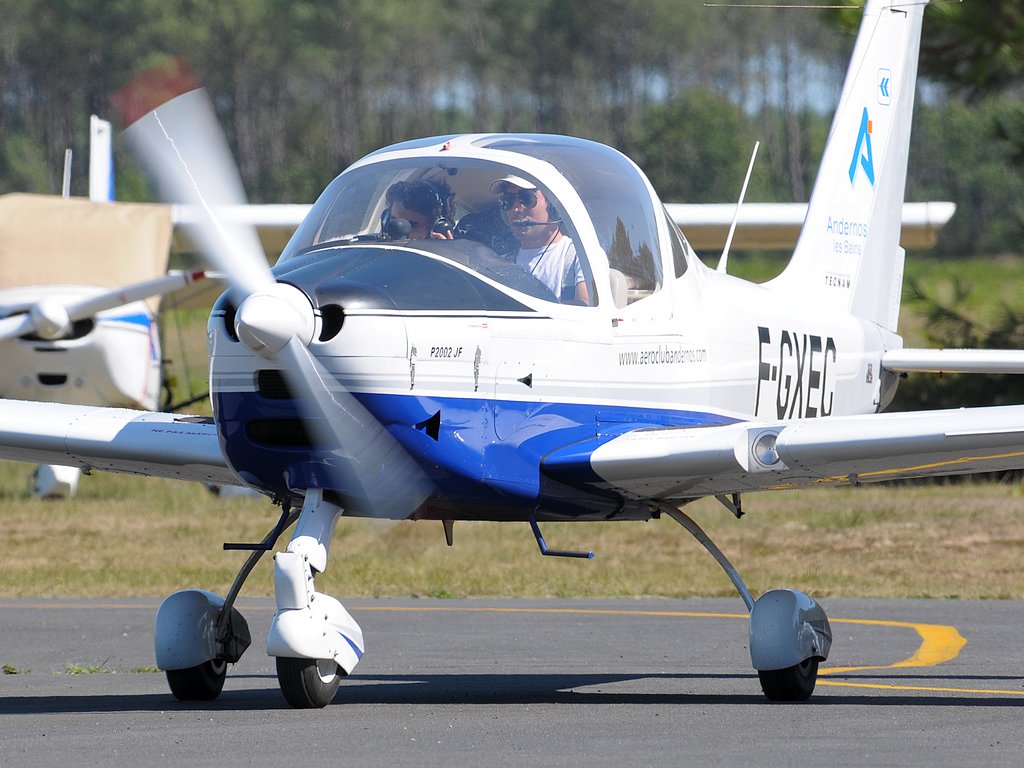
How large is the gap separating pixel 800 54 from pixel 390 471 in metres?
81.0

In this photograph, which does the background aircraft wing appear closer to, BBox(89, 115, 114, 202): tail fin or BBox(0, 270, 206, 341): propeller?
BBox(0, 270, 206, 341): propeller

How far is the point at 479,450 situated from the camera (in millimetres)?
7258

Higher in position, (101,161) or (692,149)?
(101,161)

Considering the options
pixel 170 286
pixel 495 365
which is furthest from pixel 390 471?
pixel 170 286

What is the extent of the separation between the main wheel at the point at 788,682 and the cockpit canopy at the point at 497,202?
5.95 ft

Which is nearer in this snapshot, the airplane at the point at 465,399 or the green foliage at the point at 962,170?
the airplane at the point at 465,399

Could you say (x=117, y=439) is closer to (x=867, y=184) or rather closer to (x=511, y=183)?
(x=511, y=183)

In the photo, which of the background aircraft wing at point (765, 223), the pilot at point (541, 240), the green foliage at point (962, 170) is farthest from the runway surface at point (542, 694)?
the green foliage at point (962, 170)

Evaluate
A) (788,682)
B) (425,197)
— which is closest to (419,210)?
(425,197)

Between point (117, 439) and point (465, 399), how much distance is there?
7.04 ft

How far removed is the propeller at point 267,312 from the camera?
654 cm

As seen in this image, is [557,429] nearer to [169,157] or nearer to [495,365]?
[495,365]

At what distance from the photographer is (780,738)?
255 inches

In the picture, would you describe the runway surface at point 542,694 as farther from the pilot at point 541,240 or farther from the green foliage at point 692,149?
the green foliage at point 692,149
